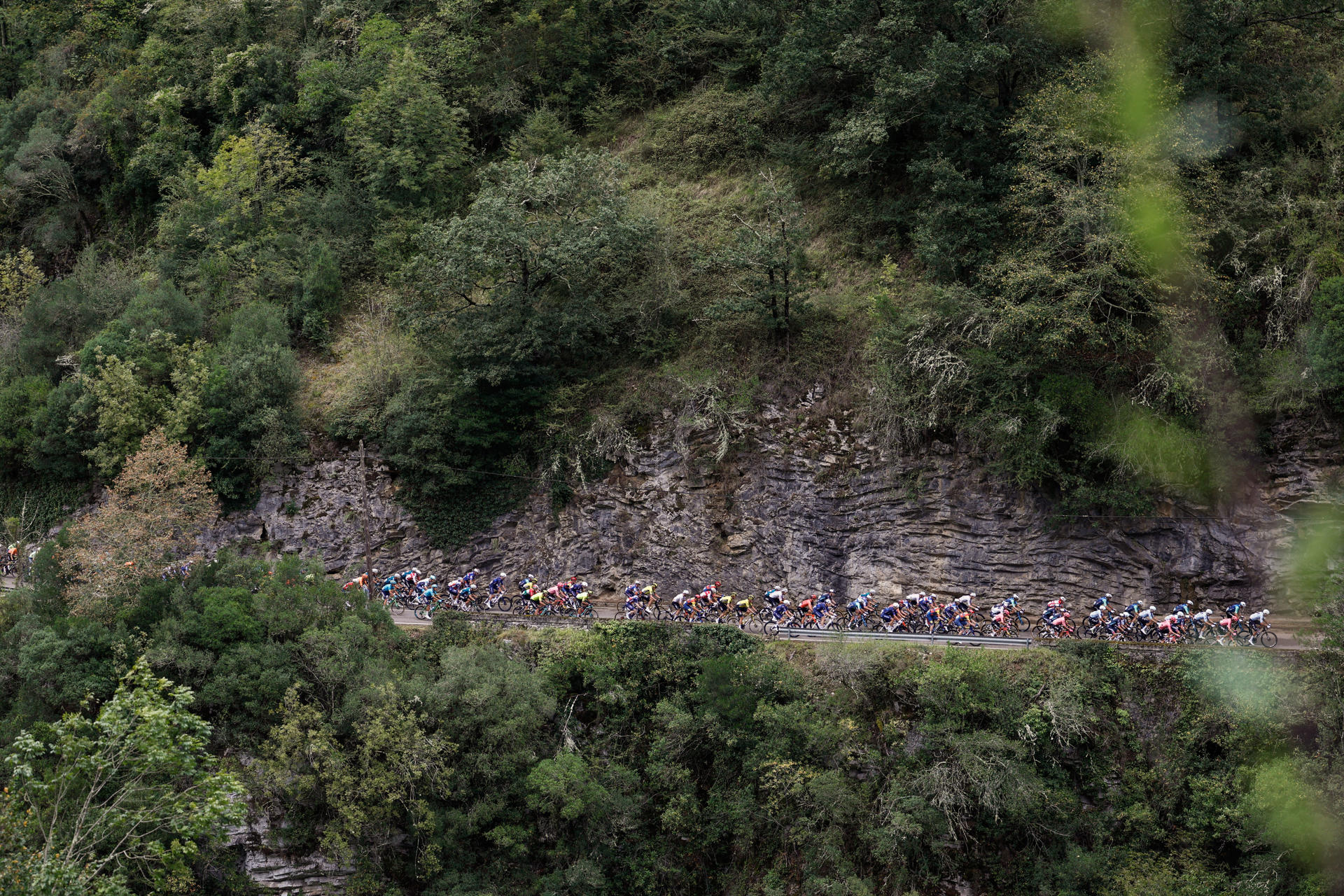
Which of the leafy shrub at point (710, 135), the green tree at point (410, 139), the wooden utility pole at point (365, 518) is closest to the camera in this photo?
the wooden utility pole at point (365, 518)

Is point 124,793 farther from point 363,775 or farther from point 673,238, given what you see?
point 673,238

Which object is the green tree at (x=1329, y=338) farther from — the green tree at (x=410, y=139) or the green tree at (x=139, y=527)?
the green tree at (x=139, y=527)

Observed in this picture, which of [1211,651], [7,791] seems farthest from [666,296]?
[7,791]

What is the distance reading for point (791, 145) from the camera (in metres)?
36.0

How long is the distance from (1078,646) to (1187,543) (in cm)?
510

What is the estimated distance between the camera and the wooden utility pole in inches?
1292

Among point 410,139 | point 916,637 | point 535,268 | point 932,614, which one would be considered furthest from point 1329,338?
point 410,139

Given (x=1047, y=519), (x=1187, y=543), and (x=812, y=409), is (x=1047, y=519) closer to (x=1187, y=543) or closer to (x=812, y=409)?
(x=1187, y=543)

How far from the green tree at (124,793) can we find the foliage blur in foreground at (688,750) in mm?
164

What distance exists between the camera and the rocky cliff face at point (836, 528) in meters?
27.6

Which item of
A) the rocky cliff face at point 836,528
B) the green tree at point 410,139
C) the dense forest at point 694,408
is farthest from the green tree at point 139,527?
the green tree at point 410,139

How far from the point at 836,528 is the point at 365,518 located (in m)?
16.3

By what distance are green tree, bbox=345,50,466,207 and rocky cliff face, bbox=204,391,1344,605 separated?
11756 mm

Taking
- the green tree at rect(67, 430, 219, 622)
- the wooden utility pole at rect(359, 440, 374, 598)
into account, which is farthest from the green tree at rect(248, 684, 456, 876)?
the wooden utility pole at rect(359, 440, 374, 598)
